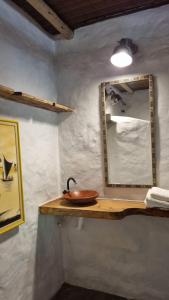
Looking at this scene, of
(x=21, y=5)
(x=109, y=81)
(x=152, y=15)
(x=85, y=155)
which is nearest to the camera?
(x=21, y=5)

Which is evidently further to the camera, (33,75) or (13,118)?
(33,75)

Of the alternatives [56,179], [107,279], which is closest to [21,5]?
[56,179]

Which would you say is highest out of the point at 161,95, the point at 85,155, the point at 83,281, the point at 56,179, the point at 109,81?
the point at 109,81

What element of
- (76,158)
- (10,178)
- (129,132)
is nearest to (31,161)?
(10,178)

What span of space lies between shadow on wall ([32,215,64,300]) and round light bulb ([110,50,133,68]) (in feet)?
4.40

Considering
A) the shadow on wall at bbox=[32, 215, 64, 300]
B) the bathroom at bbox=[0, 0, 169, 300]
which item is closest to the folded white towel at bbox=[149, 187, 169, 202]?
the bathroom at bbox=[0, 0, 169, 300]

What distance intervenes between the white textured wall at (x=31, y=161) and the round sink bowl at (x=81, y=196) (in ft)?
0.69

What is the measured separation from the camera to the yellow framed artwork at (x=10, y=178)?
147 centimetres

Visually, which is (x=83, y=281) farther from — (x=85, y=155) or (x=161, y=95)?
(x=161, y=95)

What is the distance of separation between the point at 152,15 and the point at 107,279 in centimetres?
219

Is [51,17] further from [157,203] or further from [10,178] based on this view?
[157,203]

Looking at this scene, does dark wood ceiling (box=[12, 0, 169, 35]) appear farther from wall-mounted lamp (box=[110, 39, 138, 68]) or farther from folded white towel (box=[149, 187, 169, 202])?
folded white towel (box=[149, 187, 169, 202])

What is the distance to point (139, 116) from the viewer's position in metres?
1.84

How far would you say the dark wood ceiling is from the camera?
67.2 inches
